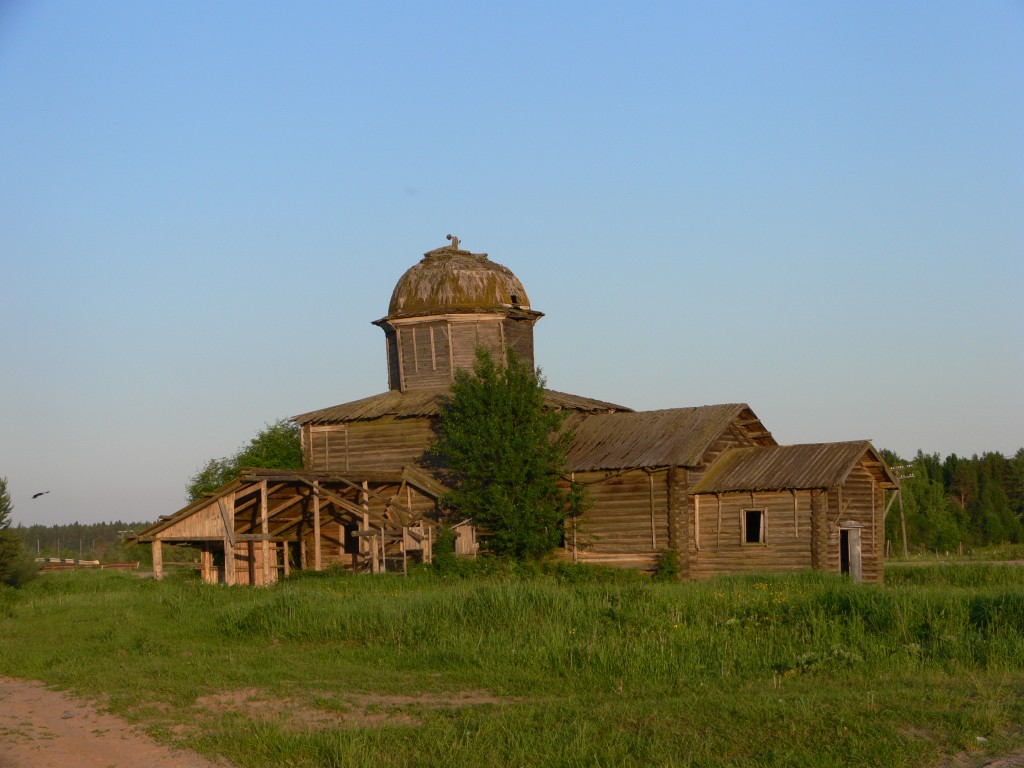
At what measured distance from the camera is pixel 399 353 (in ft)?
127

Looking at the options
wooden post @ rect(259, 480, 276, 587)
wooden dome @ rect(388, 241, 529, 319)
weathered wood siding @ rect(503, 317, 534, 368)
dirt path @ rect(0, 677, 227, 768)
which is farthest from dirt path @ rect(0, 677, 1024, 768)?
weathered wood siding @ rect(503, 317, 534, 368)

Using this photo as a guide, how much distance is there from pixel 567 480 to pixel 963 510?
50.4 metres

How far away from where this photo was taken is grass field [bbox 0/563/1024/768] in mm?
10930

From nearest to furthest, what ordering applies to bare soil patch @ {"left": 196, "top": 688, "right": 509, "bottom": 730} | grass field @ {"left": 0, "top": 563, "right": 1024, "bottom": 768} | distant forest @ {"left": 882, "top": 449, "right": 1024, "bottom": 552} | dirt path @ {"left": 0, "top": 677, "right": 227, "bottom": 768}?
grass field @ {"left": 0, "top": 563, "right": 1024, "bottom": 768} < dirt path @ {"left": 0, "top": 677, "right": 227, "bottom": 768} < bare soil patch @ {"left": 196, "top": 688, "right": 509, "bottom": 730} < distant forest @ {"left": 882, "top": 449, "right": 1024, "bottom": 552}

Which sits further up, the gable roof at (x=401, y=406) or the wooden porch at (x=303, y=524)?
the gable roof at (x=401, y=406)

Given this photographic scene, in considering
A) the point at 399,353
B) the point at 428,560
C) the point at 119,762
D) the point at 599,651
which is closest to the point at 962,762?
the point at 599,651

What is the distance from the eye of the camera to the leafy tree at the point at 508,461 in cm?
3206

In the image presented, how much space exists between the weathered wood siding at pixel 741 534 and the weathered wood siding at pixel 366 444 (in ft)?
27.6

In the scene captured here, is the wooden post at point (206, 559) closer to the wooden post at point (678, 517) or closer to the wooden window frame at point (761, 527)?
the wooden post at point (678, 517)

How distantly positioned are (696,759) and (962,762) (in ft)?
7.11

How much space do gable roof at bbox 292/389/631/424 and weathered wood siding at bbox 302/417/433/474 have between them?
29 cm

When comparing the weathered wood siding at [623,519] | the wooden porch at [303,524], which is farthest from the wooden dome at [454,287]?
the weathered wood siding at [623,519]

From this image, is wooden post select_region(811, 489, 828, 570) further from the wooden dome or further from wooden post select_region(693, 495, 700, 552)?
the wooden dome

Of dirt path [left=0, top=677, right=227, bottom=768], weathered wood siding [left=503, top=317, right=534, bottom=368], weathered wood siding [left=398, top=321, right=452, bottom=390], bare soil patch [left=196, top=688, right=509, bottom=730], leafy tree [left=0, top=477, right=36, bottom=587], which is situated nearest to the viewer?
dirt path [left=0, top=677, right=227, bottom=768]
